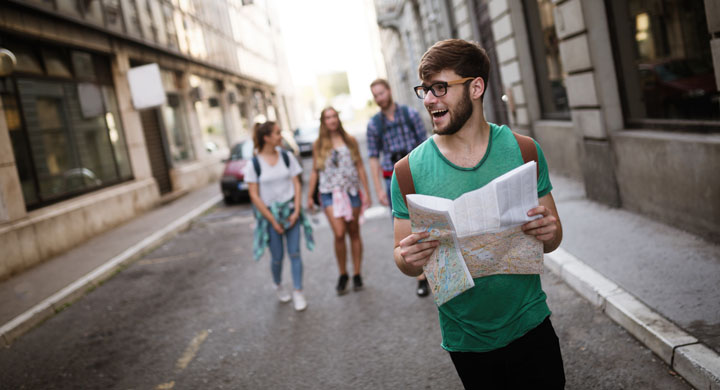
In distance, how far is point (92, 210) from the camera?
12359 mm

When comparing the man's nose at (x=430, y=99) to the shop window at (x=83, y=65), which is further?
the shop window at (x=83, y=65)

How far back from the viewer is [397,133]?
5.84 m

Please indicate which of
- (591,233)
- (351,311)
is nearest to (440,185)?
(351,311)

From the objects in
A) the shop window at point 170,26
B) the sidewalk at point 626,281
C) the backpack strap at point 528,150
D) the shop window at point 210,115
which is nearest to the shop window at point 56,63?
the sidewalk at point 626,281

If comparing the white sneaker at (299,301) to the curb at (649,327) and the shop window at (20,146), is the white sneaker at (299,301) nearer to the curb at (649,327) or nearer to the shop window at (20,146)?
the curb at (649,327)

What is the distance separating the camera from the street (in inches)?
155

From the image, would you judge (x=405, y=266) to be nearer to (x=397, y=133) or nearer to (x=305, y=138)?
(x=397, y=133)

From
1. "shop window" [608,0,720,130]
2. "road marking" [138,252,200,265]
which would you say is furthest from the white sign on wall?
"shop window" [608,0,720,130]

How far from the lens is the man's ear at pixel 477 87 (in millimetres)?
2066

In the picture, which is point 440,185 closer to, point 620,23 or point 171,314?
point 171,314

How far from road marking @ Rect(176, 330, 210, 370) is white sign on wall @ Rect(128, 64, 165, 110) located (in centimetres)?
1181

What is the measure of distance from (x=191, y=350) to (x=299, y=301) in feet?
3.98

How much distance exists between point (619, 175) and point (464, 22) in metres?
8.59

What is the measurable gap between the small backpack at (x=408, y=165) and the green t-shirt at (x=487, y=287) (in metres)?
0.02
